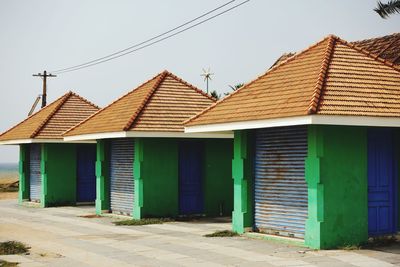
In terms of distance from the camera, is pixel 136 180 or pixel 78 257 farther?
pixel 136 180

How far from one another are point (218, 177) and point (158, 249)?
7.73m

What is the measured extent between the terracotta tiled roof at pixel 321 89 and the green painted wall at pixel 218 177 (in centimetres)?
386

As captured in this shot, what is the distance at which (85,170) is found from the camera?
27391 mm

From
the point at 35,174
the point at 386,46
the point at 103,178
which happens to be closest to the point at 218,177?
the point at 103,178

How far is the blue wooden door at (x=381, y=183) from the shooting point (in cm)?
1425

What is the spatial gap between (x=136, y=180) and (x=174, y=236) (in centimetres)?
444

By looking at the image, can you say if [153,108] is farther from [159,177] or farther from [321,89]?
[321,89]

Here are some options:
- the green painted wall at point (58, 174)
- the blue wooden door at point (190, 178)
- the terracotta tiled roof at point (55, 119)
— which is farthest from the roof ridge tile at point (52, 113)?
the blue wooden door at point (190, 178)

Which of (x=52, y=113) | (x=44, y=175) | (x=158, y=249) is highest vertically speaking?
(x=52, y=113)

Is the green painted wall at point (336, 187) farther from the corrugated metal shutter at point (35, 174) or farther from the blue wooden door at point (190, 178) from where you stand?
the corrugated metal shutter at point (35, 174)

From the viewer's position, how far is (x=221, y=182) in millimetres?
21312

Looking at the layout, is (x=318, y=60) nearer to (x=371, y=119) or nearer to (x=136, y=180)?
(x=371, y=119)

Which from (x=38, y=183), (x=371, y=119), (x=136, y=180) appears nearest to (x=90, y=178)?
(x=38, y=183)

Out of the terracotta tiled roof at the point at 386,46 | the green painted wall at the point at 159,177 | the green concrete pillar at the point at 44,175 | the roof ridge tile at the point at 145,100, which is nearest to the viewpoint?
the terracotta tiled roof at the point at 386,46
